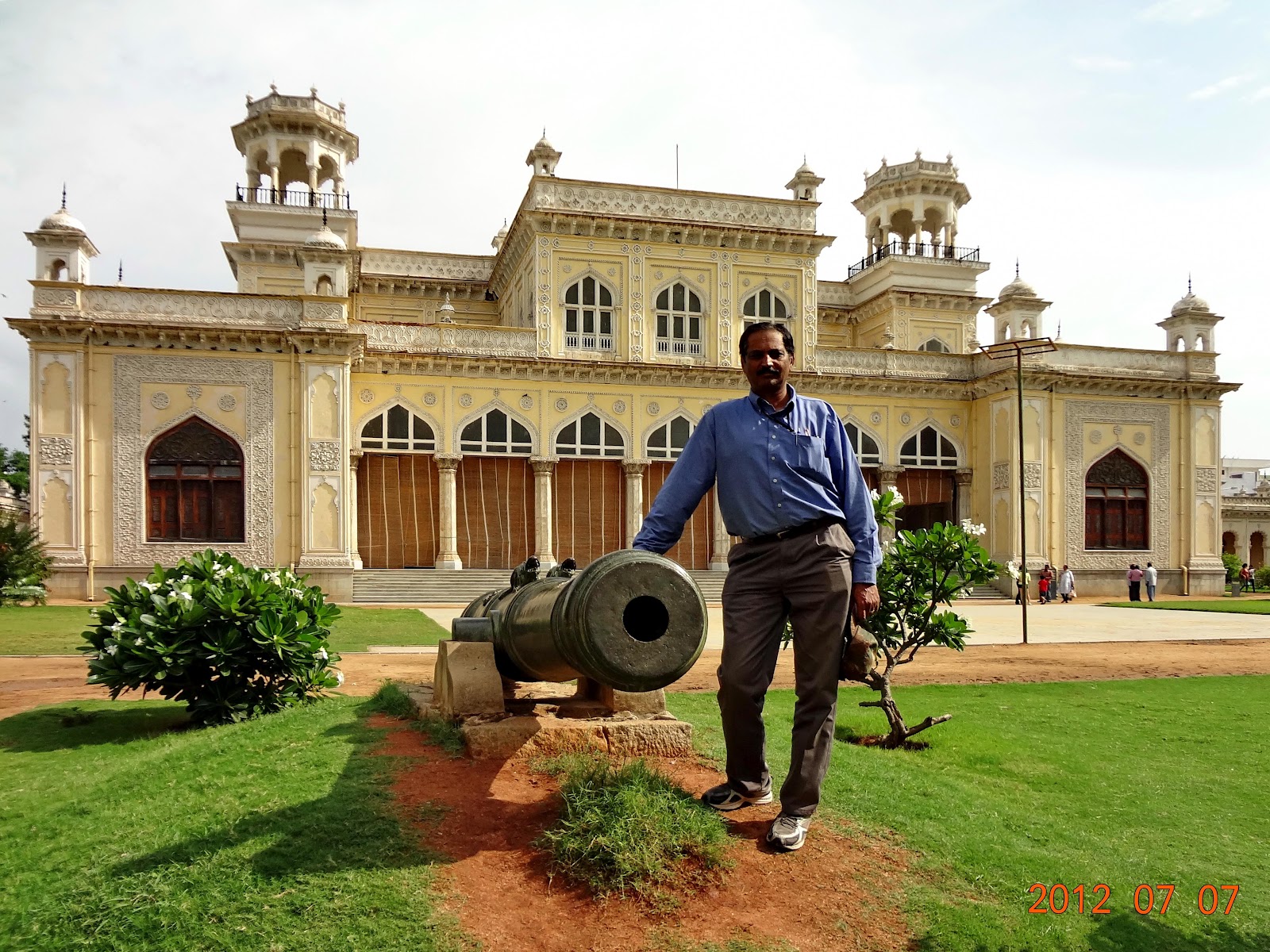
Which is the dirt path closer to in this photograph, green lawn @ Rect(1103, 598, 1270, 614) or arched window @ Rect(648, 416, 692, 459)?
green lawn @ Rect(1103, 598, 1270, 614)

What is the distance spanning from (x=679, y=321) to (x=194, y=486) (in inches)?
538

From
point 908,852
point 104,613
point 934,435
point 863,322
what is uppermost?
point 863,322

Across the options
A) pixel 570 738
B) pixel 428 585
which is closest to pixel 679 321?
pixel 428 585

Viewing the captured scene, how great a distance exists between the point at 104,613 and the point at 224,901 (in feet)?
15.9

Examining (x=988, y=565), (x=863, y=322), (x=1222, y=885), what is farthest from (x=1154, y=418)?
(x=1222, y=885)

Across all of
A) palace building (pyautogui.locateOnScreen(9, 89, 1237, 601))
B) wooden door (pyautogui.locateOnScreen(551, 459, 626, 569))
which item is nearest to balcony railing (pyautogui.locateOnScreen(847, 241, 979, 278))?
palace building (pyautogui.locateOnScreen(9, 89, 1237, 601))

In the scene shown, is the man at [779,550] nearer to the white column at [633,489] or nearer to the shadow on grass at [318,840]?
the shadow on grass at [318,840]

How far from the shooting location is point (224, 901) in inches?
142

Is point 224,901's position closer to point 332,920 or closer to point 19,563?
point 332,920

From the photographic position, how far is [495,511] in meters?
26.0

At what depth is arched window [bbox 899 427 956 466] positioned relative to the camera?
29250 millimetres

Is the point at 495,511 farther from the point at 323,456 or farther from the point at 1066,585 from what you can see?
the point at 1066,585

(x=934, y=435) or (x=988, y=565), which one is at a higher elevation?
(x=934, y=435)

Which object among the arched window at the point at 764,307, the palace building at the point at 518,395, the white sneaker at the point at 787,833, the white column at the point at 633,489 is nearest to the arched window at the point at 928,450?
the palace building at the point at 518,395
